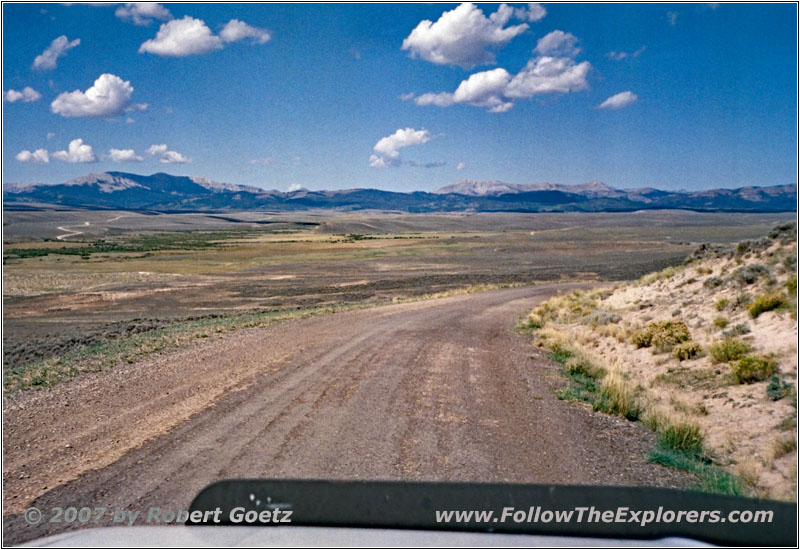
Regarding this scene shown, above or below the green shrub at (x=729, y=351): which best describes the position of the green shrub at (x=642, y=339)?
below

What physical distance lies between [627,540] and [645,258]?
8029 cm

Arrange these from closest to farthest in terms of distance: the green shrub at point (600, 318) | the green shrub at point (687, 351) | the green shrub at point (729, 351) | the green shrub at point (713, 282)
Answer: the green shrub at point (729, 351) → the green shrub at point (687, 351) → the green shrub at point (713, 282) → the green shrub at point (600, 318)

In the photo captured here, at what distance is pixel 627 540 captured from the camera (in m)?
3.98

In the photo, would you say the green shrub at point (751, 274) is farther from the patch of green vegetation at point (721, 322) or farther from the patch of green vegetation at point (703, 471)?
the patch of green vegetation at point (703, 471)

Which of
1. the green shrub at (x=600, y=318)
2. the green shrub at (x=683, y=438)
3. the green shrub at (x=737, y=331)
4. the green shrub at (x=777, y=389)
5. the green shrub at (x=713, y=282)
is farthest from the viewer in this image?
the green shrub at (x=600, y=318)

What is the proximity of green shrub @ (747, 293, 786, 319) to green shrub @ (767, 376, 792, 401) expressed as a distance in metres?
4.29

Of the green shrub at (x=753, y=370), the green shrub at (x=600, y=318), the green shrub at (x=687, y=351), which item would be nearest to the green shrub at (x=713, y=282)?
the green shrub at (x=600, y=318)

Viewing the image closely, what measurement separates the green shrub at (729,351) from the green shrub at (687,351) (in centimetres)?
63

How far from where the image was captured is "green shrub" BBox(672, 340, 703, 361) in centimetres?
1243

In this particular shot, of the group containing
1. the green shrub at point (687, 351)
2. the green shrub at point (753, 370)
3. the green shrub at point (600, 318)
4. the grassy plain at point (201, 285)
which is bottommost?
the grassy plain at point (201, 285)

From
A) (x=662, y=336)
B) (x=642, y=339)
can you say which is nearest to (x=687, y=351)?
(x=662, y=336)

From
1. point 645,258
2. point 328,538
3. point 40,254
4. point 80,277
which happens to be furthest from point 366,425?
point 40,254

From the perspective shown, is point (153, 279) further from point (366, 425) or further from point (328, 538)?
point (328, 538)

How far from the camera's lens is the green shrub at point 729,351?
11289 millimetres
